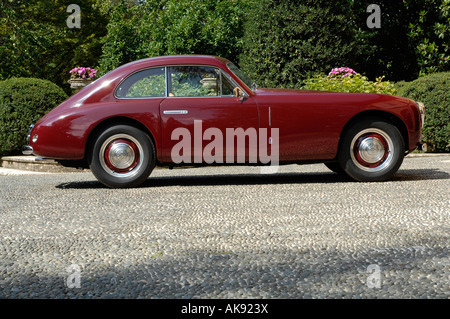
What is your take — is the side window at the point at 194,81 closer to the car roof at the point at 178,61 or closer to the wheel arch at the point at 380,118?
the car roof at the point at 178,61

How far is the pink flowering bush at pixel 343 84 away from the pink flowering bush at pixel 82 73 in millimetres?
5624

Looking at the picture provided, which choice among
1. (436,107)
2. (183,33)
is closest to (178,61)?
(436,107)

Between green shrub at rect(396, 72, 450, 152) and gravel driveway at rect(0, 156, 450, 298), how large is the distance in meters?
3.92

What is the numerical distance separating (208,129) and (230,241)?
2.62 meters

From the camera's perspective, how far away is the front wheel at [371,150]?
20.8ft

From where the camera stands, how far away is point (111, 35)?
531 inches

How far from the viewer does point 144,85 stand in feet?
21.2

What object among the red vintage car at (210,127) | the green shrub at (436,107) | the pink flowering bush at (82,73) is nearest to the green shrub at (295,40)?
the green shrub at (436,107)

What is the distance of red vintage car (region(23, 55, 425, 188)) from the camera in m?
6.21

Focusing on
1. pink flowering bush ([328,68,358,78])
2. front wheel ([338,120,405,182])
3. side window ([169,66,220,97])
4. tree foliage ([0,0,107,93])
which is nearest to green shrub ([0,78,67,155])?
side window ([169,66,220,97])

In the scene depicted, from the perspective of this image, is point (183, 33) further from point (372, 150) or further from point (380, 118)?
point (372, 150)
